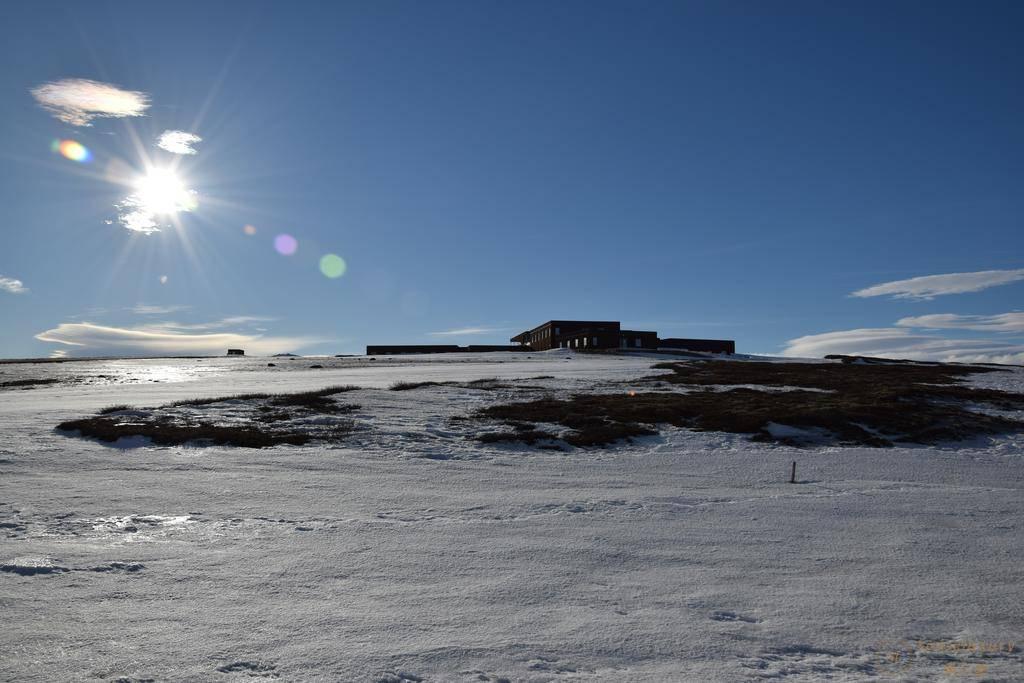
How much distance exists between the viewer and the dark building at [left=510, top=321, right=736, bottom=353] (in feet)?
248

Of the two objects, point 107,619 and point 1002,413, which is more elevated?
point 1002,413

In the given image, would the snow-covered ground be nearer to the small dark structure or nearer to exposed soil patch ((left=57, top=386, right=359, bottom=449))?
exposed soil patch ((left=57, top=386, right=359, bottom=449))

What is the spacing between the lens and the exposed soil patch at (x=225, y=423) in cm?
1312

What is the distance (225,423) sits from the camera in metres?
15.0

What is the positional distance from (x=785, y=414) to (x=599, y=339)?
59235mm

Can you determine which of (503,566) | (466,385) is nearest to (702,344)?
(466,385)

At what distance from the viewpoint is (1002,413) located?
58.2 ft

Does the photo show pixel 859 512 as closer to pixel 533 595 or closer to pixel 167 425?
pixel 533 595

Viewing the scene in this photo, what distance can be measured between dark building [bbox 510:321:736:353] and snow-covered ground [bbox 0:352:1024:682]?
63.1 m

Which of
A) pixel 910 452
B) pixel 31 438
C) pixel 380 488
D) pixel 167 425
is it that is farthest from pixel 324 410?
pixel 910 452

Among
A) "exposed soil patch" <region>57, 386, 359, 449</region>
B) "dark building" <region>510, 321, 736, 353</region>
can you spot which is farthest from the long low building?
"exposed soil patch" <region>57, 386, 359, 449</region>

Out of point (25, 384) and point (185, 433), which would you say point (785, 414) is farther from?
point (25, 384)

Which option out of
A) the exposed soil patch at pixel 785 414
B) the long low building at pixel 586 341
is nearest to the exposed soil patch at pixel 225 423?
the exposed soil patch at pixel 785 414

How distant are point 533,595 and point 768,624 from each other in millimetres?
2076
